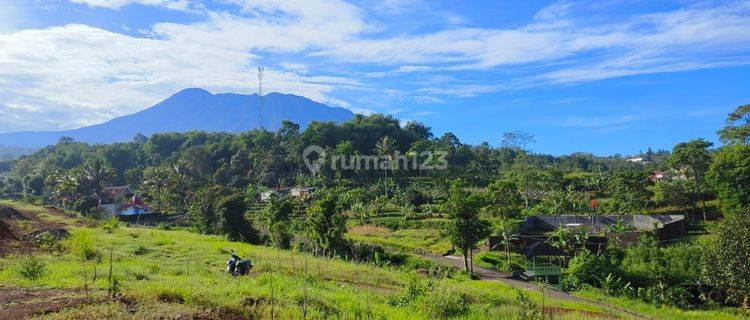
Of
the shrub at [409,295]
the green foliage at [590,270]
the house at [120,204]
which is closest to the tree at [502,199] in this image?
the green foliage at [590,270]

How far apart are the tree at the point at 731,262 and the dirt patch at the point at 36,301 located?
75.5 ft

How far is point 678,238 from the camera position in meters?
36.0

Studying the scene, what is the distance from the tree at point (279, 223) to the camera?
28603 millimetres

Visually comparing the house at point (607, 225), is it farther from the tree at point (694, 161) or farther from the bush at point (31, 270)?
the bush at point (31, 270)

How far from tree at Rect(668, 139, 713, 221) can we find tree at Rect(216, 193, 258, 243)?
36.2m

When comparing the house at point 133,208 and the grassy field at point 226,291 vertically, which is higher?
the grassy field at point 226,291

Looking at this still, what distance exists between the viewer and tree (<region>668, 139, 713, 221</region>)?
4278 centimetres

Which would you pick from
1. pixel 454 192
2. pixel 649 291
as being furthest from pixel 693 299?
pixel 454 192

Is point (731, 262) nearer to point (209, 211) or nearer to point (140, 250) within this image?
point (140, 250)

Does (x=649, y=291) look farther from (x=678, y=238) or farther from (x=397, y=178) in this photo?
(x=397, y=178)

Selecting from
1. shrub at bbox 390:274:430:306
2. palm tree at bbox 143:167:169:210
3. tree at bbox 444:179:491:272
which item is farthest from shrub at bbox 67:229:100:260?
palm tree at bbox 143:167:169:210

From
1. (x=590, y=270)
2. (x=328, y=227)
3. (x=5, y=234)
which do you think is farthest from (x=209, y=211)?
(x=590, y=270)

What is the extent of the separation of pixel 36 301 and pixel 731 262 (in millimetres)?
23835

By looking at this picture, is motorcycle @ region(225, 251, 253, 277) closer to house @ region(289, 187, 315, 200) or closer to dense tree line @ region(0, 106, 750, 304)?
dense tree line @ region(0, 106, 750, 304)
